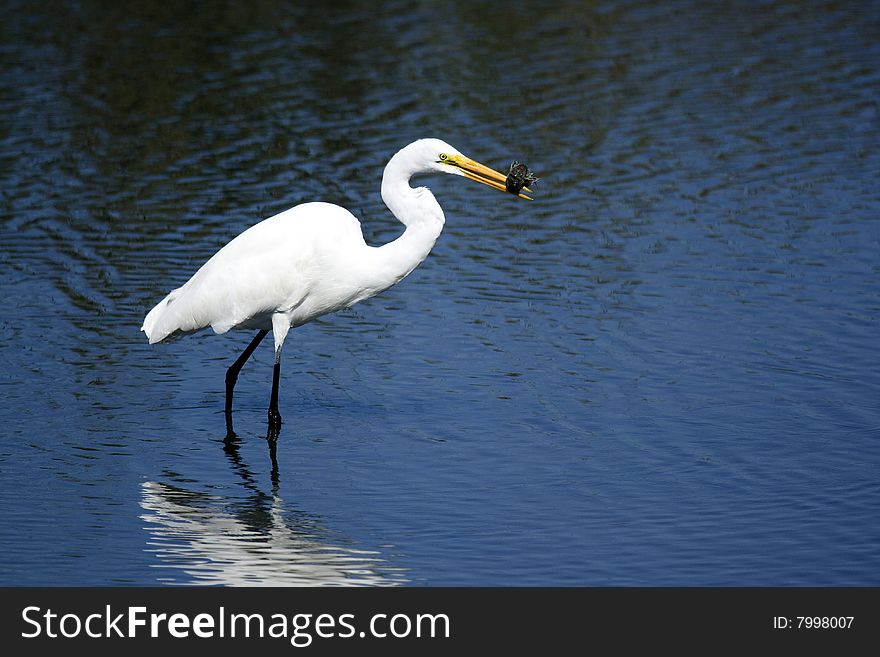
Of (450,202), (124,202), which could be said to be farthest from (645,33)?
(124,202)

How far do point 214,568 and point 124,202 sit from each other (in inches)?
383

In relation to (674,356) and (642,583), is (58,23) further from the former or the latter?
(642,583)

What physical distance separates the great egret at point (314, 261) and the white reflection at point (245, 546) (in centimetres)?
125

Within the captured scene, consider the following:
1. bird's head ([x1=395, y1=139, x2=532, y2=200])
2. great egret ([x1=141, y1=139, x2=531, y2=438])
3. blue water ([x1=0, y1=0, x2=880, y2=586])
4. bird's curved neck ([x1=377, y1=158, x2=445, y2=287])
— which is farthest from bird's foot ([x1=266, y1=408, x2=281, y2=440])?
bird's head ([x1=395, y1=139, x2=532, y2=200])

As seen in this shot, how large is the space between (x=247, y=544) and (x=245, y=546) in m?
0.03

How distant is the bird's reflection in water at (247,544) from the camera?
333 inches

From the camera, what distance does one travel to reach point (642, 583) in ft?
26.8

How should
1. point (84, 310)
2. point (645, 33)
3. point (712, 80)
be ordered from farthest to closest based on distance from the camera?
point (645, 33)
point (712, 80)
point (84, 310)

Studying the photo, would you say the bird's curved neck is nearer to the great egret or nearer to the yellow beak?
the great egret

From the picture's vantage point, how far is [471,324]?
44.0 feet

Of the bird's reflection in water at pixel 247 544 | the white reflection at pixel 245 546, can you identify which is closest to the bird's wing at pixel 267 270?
the bird's reflection in water at pixel 247 544

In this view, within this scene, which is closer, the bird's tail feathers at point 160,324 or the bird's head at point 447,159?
the bird's head at point 447,159

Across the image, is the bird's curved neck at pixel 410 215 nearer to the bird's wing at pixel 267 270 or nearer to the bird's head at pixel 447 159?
the bird's head at pixel 447 159

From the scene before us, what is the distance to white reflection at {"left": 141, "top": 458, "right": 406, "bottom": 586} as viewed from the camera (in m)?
→ 8.45
